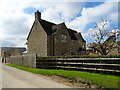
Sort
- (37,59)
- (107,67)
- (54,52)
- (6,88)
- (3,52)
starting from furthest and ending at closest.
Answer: (3,52) → (54,52) → (37,59) → (107,67) → (6,88)

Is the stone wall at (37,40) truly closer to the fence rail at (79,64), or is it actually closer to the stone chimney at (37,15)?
the stone chimney at (37,15)

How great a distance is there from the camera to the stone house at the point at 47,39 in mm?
30028

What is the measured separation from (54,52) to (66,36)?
5.65 meters

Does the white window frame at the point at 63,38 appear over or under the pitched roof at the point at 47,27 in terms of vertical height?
under

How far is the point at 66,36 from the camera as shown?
33.6 meters

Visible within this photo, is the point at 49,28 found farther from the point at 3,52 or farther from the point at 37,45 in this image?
the point at 3,52

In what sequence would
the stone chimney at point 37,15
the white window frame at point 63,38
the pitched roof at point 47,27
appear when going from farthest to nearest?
the white window frame at point 63,38 → the stone chimney at point 37,15 → the pitched roof at point 47,27

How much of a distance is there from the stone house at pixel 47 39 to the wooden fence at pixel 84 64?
10.5 m

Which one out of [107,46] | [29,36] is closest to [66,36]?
[29,36]

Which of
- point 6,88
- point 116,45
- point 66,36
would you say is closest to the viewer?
point 6,88

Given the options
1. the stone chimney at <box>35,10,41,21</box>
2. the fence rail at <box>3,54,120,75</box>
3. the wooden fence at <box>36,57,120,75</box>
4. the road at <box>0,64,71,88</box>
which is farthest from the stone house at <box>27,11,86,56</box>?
the road at <box>0,64,71,88</box>

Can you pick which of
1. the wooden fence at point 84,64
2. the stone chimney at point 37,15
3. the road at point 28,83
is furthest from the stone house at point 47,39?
the road at point 28,83

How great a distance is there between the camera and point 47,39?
29500mm

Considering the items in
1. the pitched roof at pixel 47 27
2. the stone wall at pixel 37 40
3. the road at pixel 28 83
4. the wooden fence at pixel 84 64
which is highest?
the pitched roof at pixel 47 27
